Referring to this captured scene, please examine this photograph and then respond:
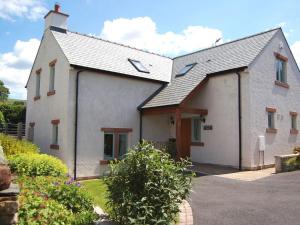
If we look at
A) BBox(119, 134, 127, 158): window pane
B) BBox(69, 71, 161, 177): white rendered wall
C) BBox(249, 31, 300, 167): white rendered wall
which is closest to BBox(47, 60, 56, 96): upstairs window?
BBox(69, 71, 161, 177): white rendered wall

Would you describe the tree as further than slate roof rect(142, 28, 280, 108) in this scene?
Yes

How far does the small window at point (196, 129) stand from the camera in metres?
17.6

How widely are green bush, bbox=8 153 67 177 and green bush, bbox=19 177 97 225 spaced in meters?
1.56

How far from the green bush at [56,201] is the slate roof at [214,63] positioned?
8.95 metres

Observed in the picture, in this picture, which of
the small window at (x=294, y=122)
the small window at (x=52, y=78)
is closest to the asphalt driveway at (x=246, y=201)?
the small window at (x=294, y=122)

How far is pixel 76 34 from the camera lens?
1802 cm

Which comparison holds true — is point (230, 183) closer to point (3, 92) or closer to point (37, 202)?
point (37, 202)

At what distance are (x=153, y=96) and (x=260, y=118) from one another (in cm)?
598

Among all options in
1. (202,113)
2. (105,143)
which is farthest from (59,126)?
(202,113)

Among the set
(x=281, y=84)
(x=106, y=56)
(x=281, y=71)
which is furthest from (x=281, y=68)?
(x=106, y=56)

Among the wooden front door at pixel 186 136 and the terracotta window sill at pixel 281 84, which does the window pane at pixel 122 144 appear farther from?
the terracotta window sill at pixel 281 84

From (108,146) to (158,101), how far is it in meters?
3.56

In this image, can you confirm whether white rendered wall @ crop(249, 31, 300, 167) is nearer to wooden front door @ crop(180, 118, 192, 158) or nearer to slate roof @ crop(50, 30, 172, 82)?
wooden front door @ crop(180, 118, 192, 158)

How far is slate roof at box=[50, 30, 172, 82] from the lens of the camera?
15516 mm
